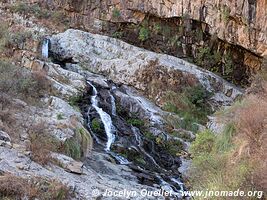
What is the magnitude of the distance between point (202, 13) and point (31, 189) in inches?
605

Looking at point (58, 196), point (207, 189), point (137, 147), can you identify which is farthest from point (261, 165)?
point (137, 147)

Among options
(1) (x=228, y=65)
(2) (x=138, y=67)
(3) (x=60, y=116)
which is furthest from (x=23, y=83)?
(1) (x=228, y=65)

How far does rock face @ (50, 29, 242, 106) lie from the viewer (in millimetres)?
20078

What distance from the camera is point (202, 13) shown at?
2116 centimetres

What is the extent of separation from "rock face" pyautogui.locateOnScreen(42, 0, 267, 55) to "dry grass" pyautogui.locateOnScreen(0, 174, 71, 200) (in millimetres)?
13709

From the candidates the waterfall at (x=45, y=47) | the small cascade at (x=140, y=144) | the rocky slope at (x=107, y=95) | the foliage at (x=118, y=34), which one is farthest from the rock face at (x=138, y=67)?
the small cascade at (x=140, y=144)

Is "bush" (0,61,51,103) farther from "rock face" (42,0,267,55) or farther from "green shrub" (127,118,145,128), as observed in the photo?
"rock face" (42,0,267,55)

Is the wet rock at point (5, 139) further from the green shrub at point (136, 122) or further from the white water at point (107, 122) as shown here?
the green shrub at point (136, 122)

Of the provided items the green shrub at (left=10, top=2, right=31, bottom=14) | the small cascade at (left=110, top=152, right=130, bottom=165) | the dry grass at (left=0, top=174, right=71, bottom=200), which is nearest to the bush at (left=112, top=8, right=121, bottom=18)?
the green shrub at (left=10, top=2, right=31, bottom=14)

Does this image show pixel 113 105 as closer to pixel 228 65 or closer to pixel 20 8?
pixel 228 65

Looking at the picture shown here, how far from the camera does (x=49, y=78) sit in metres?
17.0

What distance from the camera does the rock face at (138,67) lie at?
20078mm

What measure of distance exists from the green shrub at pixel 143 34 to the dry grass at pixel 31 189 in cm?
1571

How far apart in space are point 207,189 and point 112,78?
13.2 m
